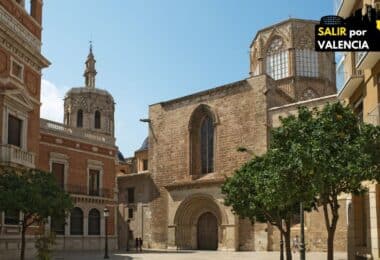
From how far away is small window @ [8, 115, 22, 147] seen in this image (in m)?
23.5

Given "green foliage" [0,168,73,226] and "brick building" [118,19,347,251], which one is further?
"brick building" [118,19,347,251]

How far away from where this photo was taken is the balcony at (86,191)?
36.2m

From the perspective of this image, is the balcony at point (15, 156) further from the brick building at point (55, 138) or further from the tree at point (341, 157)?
the tree at point (341, 157)

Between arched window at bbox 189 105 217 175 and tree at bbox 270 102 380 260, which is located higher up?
arched window at bbox 189 105 217 175

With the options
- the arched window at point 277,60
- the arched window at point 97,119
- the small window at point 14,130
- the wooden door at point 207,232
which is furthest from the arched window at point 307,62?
the small window at point 14,130

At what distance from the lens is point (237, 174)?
2370cm

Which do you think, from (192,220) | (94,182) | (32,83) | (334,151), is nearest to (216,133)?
(192,220)

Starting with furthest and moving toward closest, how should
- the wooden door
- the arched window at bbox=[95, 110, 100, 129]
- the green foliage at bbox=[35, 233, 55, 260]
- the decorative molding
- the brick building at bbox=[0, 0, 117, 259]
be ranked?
the arched window at bbox=[95, 110, 100, 129] → the wooden door → the brick building at bbox=[0, 0, 117, 259] → the decorative molding → the green foliage at bbox=[35, 233, 55, 260]

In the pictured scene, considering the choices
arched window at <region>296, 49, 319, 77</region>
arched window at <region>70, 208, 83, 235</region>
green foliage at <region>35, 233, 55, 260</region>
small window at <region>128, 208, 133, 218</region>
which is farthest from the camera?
arched window at <region>296, 49, 319, 77</region>

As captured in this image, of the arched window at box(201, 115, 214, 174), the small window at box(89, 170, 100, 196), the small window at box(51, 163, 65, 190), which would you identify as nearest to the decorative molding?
the small window at box(51, 163, 65, 190)

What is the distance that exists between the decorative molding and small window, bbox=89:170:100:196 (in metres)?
14.0

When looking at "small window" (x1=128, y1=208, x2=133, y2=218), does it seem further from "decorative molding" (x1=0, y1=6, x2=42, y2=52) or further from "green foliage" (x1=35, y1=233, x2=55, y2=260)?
"green foliage" (x1=35, y1=233, x2=55, y2=260)

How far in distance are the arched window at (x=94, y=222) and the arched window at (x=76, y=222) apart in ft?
2.27

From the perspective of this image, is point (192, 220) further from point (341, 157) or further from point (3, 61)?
point (341, 157)
